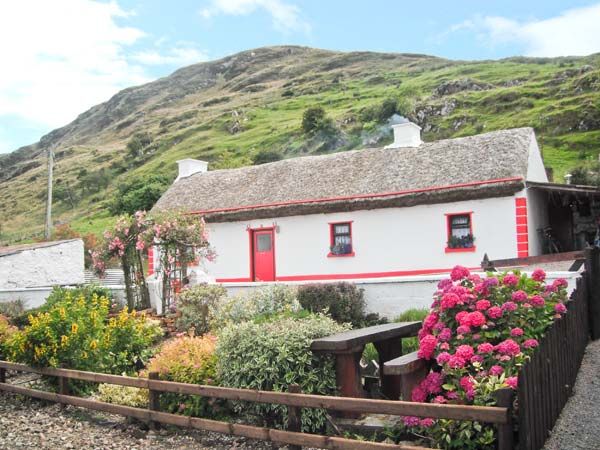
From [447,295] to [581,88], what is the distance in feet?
164

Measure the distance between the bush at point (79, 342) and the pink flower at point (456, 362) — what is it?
6.17 m

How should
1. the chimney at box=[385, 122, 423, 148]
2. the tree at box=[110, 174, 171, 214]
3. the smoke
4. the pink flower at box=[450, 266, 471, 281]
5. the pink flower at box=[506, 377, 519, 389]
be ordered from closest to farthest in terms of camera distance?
1. the pink flower at box=[506, 377, 519, 389]
2. the pink flower at box=[450, 266, 471, 281]
3. the chimney at box=[385, 122, 423, 148]
4. the tree at box=[110, 174, 171, 214]
5. the smoke

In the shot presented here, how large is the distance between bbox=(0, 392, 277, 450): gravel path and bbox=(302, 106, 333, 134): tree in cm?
5090

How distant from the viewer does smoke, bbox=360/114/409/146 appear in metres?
52.6

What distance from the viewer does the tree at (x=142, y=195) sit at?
46562 millimetres

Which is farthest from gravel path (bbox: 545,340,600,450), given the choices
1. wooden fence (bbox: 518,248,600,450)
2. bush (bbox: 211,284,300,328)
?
bush (bbox: 211,284,300,328)

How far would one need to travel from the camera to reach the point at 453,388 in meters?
5.52

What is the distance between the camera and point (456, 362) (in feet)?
18.4

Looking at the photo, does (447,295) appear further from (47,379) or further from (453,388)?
(47,379)

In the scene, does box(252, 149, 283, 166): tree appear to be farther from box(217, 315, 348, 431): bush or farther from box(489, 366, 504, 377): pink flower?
box(489, 366, 504, 377): pink flower

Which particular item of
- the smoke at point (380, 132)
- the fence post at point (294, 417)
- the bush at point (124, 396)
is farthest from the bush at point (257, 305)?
the smoke at point (380, 132)

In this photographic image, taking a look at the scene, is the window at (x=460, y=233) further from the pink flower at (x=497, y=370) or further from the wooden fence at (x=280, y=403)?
the pink flower at (x=497, y=370)

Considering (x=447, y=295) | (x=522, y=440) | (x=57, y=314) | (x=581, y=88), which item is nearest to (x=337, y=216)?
(x=57, y=314)

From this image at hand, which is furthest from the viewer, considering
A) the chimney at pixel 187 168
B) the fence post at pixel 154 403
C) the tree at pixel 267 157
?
the tree at pixel 267 157
